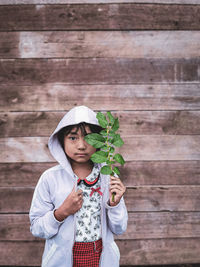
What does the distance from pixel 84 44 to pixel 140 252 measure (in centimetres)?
160

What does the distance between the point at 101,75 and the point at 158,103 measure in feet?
1.51

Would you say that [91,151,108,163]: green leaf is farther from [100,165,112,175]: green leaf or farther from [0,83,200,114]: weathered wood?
[0,83,200,114]: weathered wood

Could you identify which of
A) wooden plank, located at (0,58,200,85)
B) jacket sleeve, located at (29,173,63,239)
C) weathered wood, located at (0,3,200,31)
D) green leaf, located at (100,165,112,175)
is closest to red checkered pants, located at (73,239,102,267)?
jacket sleeve, located at (29,173,63,239)

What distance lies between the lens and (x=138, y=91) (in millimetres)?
1641

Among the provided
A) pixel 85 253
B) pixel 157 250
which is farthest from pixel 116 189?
pixel 157 250

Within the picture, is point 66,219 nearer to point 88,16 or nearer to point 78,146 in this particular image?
point 78,146

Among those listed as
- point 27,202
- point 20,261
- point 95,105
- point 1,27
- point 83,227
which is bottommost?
point 20,261

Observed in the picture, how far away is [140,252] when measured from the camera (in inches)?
67.5

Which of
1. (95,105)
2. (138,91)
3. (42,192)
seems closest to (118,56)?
(138,91)

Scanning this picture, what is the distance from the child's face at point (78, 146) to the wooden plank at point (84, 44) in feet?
2.68

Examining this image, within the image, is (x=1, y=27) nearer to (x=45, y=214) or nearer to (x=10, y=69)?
(x=10, y=69)

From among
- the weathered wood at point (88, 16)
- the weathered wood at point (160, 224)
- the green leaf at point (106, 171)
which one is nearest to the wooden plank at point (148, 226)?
the weathered wood at point (160, 224)

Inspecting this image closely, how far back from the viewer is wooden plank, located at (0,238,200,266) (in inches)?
66.5

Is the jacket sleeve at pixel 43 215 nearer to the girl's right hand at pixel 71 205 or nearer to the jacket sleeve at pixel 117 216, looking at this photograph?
the girl's right hand at pixel 71 205
